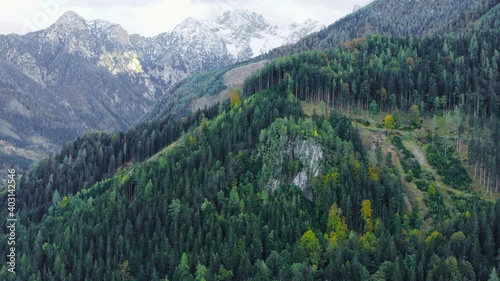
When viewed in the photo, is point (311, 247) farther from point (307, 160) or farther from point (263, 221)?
point (307, 160)

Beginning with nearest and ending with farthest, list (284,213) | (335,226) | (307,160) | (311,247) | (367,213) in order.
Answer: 1. (311,247)
2. (335,226)
3. (367,213)
4. (284,213)
5. (307,160)

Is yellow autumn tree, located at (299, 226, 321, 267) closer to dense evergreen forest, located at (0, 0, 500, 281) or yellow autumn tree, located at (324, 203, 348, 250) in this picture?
dense evergreen forest, located at (0, 0, 500, 281)

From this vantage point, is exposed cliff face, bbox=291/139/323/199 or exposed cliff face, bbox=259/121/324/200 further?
exposed cliff face, bbox=259/121/324/200

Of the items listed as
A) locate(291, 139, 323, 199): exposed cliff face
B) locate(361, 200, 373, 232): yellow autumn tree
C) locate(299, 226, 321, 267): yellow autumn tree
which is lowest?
locate(299, 226, 321, 267): yellow autumn tree

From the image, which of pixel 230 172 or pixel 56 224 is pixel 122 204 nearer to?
pixel 56 224

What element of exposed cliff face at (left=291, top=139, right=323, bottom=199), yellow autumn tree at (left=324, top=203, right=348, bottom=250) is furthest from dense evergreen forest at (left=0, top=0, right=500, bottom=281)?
yellow autumn tree at (left=324, top=203, right=348, bottom=250)

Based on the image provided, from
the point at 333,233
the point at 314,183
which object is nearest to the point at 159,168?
the point at 314,183

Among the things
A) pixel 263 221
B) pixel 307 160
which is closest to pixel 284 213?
pixel 263 221

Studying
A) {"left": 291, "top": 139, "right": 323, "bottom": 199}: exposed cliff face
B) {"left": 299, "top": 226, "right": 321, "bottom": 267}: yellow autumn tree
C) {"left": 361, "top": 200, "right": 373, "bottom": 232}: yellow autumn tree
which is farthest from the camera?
{"left": 291, "top": 139, "right": 323, "bottom": 199}: exposed cliff face

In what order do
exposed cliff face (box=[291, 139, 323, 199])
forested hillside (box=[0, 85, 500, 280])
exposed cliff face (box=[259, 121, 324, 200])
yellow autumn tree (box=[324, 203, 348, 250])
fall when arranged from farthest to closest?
exposed cliff face (box=[259, 121, 324, 200]), exposed cliff face (box=[291, 139, 323, 199]), yellow autumn tree (box=[324, 203, 348, 250]), forested hillside (box=[0, 85, 500, 280])

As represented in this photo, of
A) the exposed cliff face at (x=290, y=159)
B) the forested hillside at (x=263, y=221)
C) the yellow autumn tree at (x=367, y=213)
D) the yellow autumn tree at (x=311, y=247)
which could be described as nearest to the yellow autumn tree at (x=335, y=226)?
the forested hillside at (x=263, y=221)

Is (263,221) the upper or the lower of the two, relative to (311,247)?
upper
